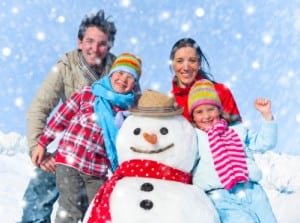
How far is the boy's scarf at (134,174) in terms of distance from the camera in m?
3.14

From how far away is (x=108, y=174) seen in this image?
3.87 metres

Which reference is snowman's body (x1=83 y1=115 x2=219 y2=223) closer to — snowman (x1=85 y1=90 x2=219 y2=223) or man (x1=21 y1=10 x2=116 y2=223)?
snowman (x1=85 y1=90 x2=219 y2=223)

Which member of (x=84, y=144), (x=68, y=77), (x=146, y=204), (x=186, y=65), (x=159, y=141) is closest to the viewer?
(x=146, y=204)

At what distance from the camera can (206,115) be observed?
354 centimetres

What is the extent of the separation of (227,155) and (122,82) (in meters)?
0.91

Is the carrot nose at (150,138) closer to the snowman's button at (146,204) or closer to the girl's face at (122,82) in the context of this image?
the snowman's button at (146,204)

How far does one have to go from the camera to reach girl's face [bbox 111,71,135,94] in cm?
370

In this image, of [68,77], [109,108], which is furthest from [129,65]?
[68,77]

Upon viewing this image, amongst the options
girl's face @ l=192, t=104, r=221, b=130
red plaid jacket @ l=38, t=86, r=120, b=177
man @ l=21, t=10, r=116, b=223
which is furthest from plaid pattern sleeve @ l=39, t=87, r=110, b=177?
girl's face @ l=192, t=104, r=221, b=130

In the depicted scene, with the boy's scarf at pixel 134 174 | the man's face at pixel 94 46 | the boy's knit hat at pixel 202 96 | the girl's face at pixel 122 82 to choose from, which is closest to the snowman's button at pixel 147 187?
the boy's scarf at pixel 134 174

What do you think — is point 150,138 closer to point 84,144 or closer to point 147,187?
point 147,187

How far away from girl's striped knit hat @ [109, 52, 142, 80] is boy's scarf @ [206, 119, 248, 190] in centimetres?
72

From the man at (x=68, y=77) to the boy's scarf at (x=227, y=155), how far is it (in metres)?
1.23

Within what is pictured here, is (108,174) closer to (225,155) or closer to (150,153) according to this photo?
(150,153)
